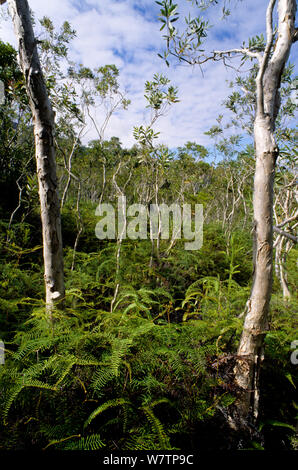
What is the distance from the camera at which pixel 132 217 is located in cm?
893

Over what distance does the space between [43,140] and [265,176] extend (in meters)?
1.65

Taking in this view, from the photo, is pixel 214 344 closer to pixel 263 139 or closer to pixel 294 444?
pixel 294 444

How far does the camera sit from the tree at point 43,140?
1756 millimetres

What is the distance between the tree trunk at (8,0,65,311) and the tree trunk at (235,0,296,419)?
1.52 meters

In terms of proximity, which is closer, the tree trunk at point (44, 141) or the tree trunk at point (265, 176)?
the tree trunk at point (265, 176)

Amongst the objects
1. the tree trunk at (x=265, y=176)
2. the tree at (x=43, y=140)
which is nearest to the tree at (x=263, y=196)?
the tree trunk at (x=265, y=176)

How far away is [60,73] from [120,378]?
27.9ft

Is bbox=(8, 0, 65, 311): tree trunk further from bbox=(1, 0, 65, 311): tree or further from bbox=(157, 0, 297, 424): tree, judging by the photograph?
bbox=(157, 0, 297, 424): tree

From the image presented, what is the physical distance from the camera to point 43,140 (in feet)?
6.21

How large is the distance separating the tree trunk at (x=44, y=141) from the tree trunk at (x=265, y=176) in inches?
60.0

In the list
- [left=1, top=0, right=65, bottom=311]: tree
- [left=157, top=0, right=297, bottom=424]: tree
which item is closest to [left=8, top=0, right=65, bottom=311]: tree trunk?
[left=1, top=0, right=65, bottom=311]: tree

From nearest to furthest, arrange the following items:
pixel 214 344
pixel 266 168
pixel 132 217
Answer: pixel 266 168, pixel 214 344, pixel 132 217

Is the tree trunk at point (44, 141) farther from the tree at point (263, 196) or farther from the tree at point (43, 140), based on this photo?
the tree at point (263, 196)

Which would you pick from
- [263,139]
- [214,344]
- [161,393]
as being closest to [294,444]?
[214,344]
